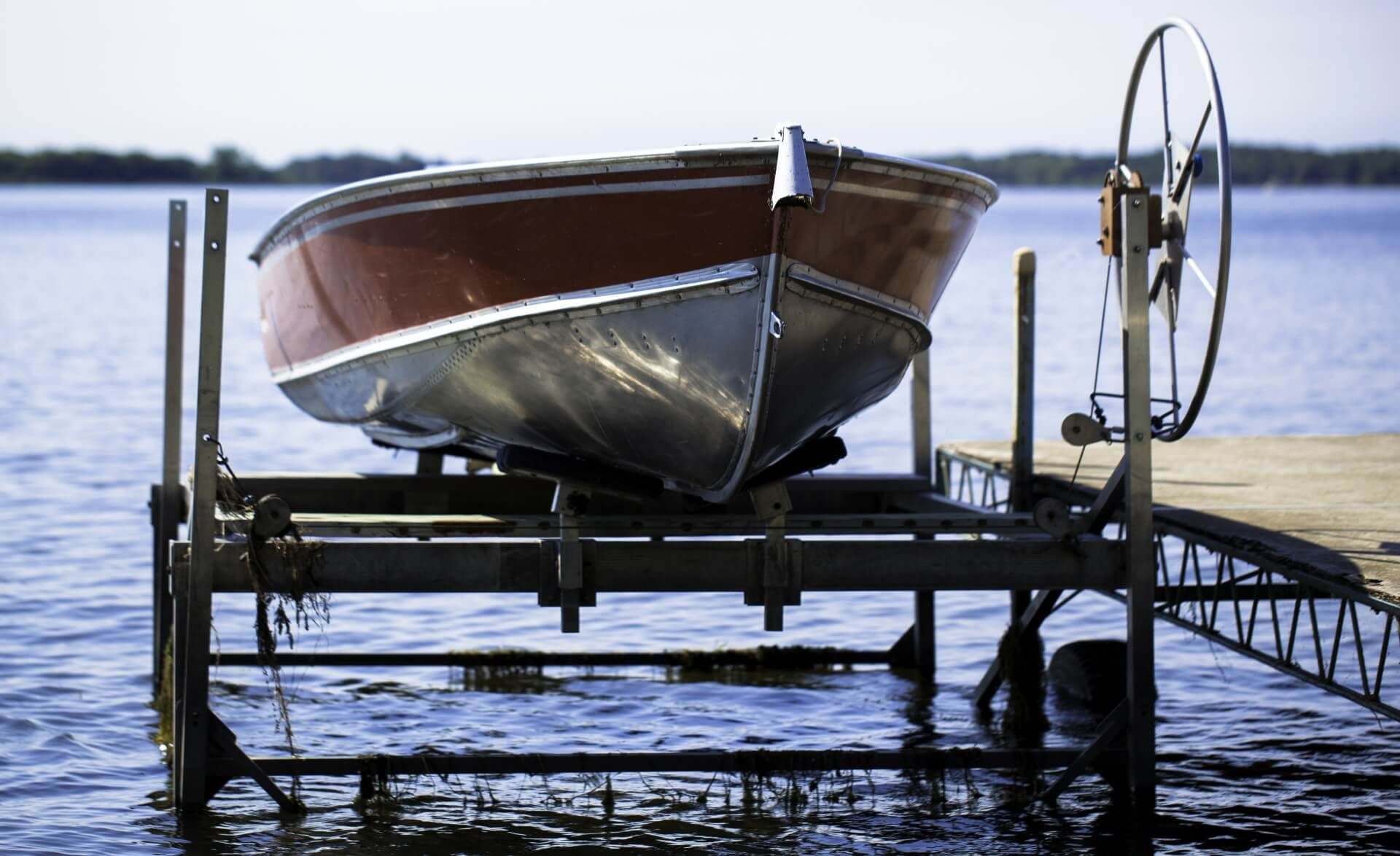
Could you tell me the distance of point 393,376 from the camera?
7.44 m

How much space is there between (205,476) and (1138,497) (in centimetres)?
347

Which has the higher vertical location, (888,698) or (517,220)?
(517,220)

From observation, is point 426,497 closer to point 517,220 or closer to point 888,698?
point 517,220

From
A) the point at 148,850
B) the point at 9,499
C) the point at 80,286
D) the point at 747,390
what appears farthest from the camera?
the point at 80,286

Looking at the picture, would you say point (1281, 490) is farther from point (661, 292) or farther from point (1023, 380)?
point (661, 292)

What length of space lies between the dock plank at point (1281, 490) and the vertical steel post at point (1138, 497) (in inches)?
21.6

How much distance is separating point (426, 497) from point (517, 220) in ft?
7.25

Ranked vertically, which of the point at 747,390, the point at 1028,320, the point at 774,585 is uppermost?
the point at 1028,320

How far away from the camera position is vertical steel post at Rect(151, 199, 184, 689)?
27.3ft

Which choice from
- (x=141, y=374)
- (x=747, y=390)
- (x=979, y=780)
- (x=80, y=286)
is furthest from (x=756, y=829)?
(x=80, y=286)

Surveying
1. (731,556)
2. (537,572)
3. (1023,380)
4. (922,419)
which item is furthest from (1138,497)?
(922,419)

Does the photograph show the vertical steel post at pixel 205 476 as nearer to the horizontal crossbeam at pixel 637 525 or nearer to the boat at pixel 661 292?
the horizontal crossbeam at pixel 637 525

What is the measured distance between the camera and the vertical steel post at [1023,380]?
8.31m

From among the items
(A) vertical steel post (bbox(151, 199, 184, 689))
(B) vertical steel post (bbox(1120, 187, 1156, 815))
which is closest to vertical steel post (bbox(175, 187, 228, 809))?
(A) vertical steel post (bbox(151, 199, 184, 689))
